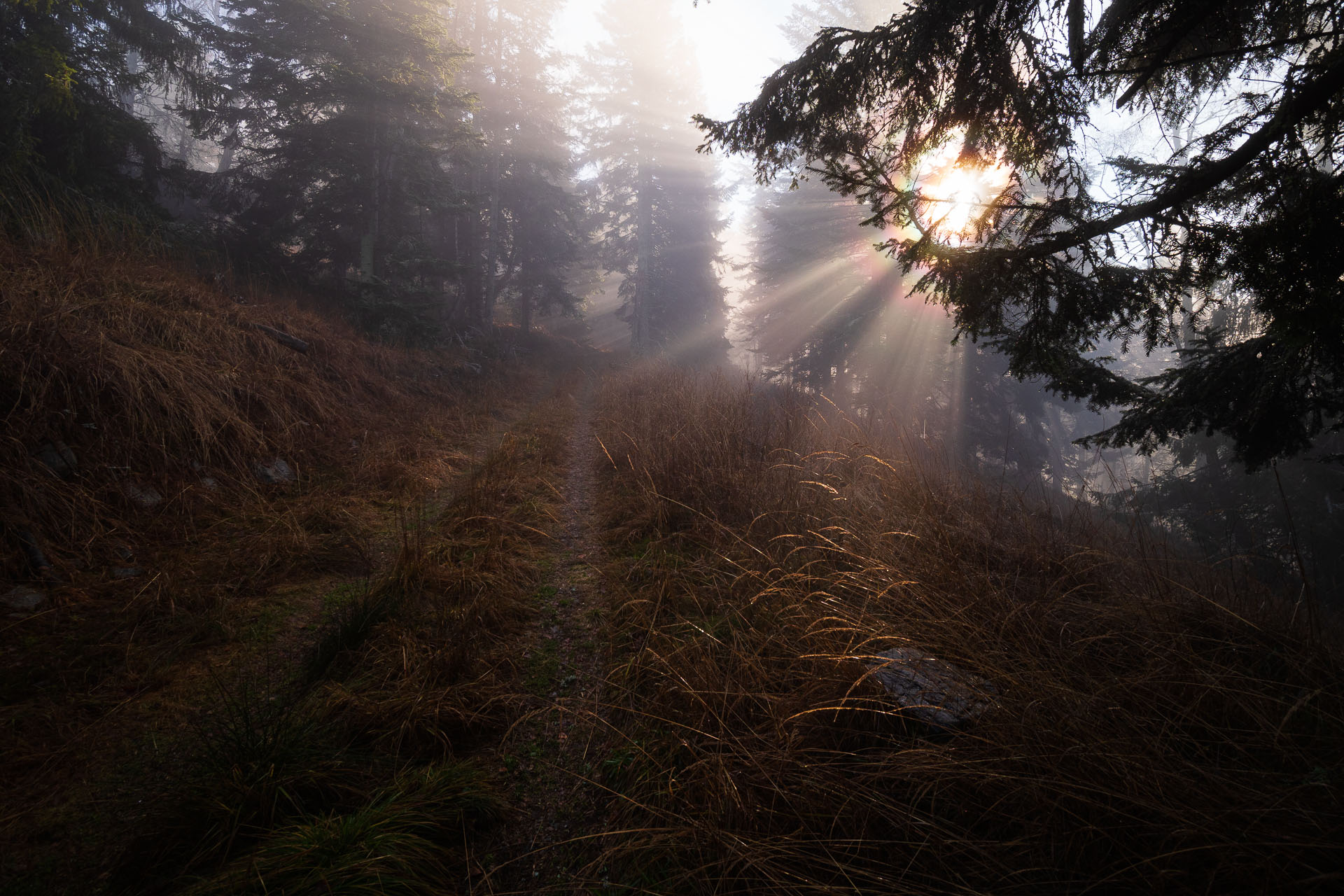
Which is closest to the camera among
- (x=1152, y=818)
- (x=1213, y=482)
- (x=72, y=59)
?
(x=1152, y=818)

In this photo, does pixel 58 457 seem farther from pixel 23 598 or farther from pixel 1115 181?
pixel 1115 181

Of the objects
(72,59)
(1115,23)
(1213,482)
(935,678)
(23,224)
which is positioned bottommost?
(1213,482)

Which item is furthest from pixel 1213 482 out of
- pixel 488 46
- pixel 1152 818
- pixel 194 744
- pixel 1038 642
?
pixel 488 46

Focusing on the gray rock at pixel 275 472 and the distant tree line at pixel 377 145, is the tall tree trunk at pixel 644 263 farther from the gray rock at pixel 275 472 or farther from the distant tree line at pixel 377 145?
the gray rock at pixel 275 472

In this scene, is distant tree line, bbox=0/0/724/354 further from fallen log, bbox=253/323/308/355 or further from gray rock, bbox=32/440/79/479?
gray rock, bbox=32/440/79/479

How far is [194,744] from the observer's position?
205cm

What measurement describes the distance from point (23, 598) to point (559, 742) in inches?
127

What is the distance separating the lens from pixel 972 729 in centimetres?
183

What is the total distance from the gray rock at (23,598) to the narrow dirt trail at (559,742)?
2.75 meters

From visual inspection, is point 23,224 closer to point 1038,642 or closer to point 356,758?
point 356,758

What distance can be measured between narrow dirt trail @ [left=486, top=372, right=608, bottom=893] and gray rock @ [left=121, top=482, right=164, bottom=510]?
124 inches

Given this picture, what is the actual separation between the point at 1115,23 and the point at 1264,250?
6.61ft

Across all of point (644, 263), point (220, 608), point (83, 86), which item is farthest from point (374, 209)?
point (644, 263)

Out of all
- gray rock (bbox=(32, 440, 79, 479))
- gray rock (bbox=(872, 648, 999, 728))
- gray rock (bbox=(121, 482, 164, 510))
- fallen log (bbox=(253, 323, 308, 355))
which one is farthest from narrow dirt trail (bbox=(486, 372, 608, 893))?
fallen log (bbox=(253, 323, 308, 355))
